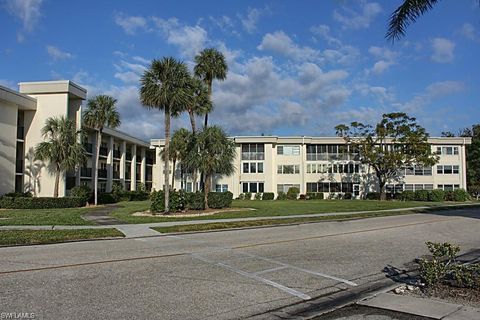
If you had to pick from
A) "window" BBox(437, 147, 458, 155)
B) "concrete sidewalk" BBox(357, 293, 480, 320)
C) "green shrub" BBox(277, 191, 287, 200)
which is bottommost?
"concrete sidewalk" BBox(357, 293, 480, 320)

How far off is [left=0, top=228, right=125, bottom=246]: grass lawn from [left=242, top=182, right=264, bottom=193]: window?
4518 cm

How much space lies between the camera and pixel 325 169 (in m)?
63.8

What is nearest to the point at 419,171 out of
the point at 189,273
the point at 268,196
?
the point at 268,196

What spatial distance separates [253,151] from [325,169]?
11.4 m

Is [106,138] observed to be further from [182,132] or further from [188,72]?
[188,72]

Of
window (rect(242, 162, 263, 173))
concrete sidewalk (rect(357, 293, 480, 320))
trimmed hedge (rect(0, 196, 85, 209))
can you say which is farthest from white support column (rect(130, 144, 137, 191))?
concrete sidewalk (rect(357, 293, 480, 320))

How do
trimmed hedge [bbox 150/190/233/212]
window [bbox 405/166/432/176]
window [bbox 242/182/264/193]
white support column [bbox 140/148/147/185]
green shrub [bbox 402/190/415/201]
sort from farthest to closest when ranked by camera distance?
1. white support column [bbox 140/148/147/185]
2. window [bbox 405/166/432/176]
3. window [bbox 242/182/264/193]
4. green shrub [bbox 402/190/415/201]
5. trimmed hedge [bbox 150/190/233/212]

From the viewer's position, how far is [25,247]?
13203 mm

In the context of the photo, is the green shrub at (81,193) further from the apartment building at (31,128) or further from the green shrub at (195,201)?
the green shrub at (195,201)

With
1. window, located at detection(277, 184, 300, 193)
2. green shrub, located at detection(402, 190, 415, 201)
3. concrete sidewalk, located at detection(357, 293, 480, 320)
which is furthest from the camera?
window, located at detection(277, 184, 300, 193)

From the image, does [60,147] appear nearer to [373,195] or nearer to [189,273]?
[189,273]

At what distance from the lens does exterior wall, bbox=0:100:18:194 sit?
35875 mm

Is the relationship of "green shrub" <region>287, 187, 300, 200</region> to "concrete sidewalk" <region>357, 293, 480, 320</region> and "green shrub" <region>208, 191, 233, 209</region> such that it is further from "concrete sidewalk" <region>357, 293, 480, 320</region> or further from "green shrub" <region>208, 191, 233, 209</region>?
"concrete sidewalk" <region>357, 293, 480, 320</region>

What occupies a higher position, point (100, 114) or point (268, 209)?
point (100, 114)
